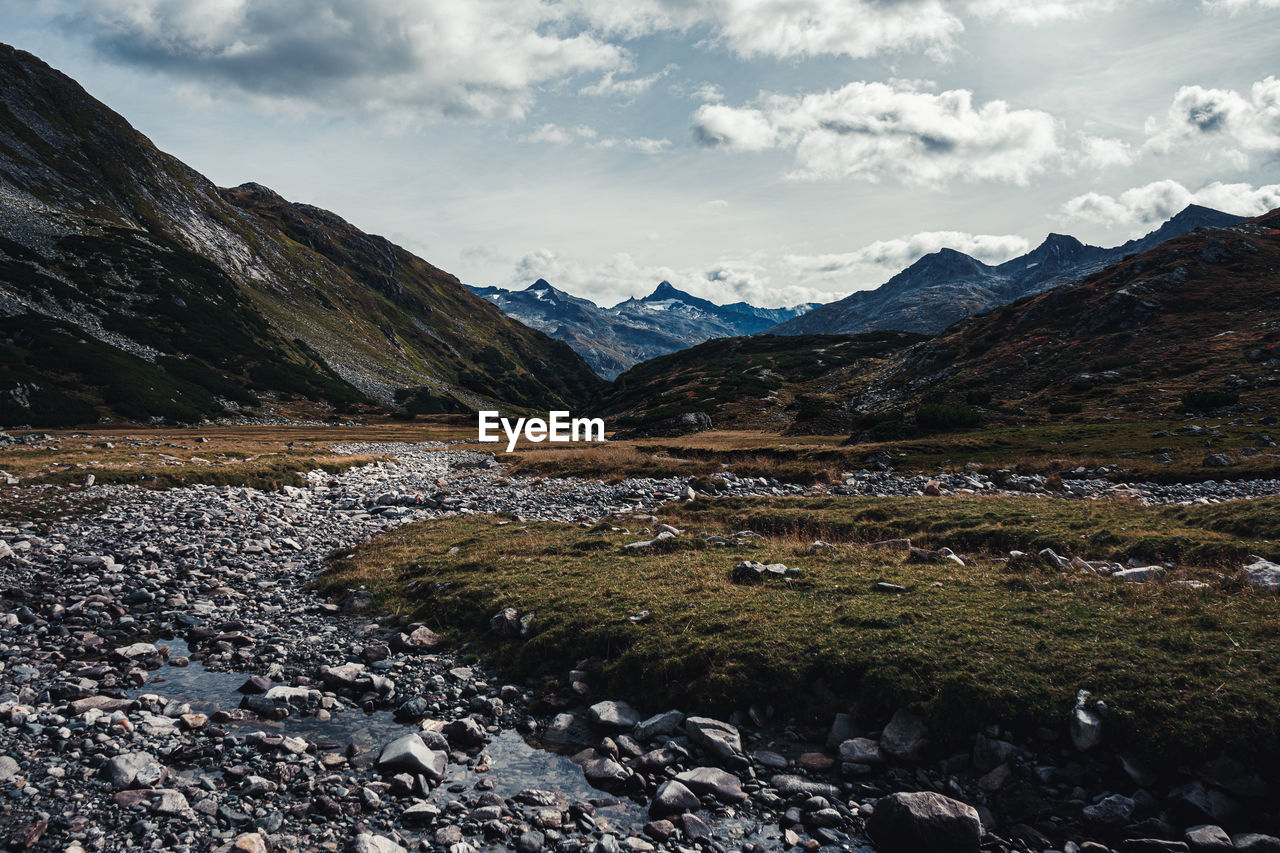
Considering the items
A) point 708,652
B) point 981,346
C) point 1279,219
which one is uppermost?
point 1279,219

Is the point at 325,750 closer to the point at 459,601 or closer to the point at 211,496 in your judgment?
the point at 459,601

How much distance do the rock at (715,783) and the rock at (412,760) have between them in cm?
420

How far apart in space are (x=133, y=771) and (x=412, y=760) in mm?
4310

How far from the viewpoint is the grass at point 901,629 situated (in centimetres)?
966

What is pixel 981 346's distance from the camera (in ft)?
339

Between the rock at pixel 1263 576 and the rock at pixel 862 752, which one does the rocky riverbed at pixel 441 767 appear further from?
the rock at pixel 1263 576

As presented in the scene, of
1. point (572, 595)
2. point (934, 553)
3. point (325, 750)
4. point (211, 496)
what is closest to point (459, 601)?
point (572, 595)

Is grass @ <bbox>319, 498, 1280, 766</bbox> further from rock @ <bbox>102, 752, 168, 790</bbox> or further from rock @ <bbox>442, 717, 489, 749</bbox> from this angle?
rock @ <bbox>102, 752, 168, 790</bbox>

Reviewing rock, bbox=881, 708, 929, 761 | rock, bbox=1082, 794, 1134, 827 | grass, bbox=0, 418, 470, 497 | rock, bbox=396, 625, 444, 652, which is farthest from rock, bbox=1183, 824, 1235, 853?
grass, bbox=0, 418, 470, 497

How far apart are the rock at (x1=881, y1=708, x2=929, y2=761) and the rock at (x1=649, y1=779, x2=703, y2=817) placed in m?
3.46

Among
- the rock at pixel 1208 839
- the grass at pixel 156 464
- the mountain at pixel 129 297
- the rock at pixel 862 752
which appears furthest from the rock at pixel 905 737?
the mountain at pixel 129 297

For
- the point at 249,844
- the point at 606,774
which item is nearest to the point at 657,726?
the point at 606,774

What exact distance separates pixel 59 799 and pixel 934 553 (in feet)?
70.8

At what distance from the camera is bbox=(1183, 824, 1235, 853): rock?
734 cm
